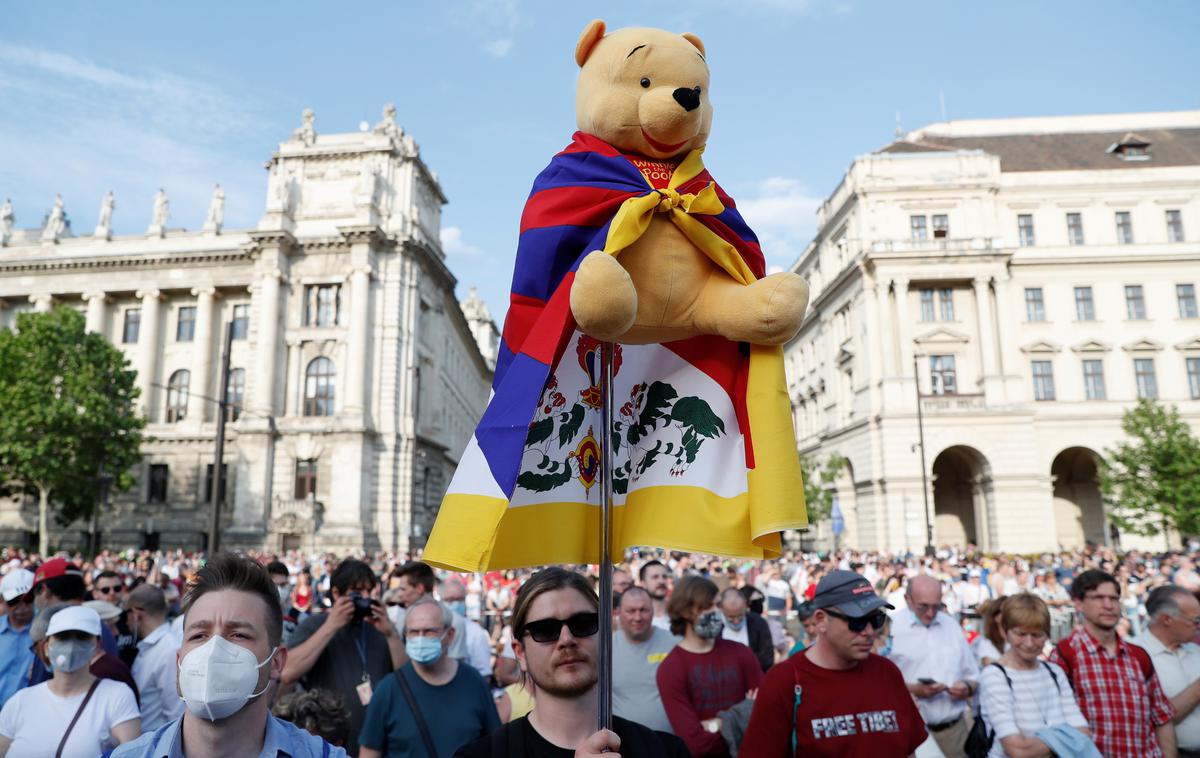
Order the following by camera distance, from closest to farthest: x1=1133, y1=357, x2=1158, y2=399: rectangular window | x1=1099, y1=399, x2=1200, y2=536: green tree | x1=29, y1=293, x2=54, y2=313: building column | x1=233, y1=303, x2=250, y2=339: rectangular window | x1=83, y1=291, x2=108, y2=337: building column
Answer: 1. x1=1099, y1=399, x2=1200, y2=536: green tree
2. x1=1133, y1=357, x2=1158, y2=399: rectangular window
3. x1=233, y1=303, x2=250, y2=339: rectangular window
4. x1=83, y1=291, x2=108, y2=337: building column
5. x1=29, y1=293, x2=54, y2=313: building column

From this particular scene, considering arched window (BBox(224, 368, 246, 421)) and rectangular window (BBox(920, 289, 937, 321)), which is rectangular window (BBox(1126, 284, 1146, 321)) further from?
arched window (BBox(224, 368, 246, 421))

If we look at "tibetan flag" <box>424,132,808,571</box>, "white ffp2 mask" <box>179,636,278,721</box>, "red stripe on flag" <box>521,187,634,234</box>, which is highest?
"red stripe on flag" <box>521,187,634,234</box>

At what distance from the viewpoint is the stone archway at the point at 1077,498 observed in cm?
4434

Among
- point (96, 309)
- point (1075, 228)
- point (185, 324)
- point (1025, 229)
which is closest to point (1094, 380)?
point (1075, 228)

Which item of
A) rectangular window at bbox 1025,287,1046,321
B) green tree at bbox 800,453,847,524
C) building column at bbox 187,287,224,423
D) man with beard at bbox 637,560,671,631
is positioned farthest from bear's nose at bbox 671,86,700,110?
building column at bbox 187,287,224,423

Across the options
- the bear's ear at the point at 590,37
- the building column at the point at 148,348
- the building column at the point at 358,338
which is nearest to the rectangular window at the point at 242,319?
the building column at the point at 148,348

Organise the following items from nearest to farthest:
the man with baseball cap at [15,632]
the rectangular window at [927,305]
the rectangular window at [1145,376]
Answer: the man with baseball cap at [15,632], the rectangular window at [927,305], the rectangular window at [1145,376]

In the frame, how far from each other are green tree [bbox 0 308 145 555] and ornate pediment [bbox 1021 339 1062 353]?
Answer: 45.6 m

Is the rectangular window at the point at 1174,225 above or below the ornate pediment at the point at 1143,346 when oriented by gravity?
above

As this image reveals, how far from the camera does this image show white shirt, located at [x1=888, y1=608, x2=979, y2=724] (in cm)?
595

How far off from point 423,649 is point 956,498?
150 feet

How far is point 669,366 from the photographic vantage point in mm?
3297

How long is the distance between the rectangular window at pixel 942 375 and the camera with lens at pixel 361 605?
40.7m

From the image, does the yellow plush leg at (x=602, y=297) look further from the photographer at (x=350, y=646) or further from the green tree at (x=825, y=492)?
the green tree at (x=825, y=492)
